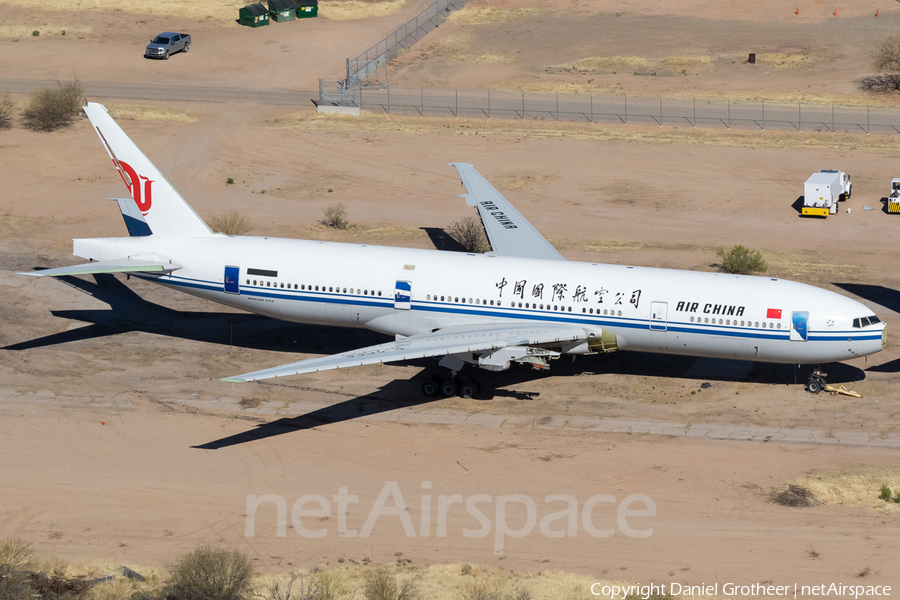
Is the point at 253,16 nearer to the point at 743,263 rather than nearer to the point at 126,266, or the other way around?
the point at 126,266

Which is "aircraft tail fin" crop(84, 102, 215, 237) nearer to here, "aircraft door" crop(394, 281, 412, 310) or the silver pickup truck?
"aircraft door" crop(394, 281, 412, 310)

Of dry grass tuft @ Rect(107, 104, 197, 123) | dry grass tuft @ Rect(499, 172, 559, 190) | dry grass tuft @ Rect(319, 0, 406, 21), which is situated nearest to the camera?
dry grass tuft @ Rect(499, 172, 559, 190)

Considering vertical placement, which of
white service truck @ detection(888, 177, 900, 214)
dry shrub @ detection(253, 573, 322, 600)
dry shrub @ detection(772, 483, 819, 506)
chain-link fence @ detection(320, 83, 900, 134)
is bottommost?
dry shrub @ detection(253, 573, 322, 600)

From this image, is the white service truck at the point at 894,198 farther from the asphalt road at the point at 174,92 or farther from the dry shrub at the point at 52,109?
the dry shrub at the point at 52,109

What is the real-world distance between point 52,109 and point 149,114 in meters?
7.46

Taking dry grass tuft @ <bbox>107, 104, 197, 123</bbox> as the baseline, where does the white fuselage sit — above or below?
below

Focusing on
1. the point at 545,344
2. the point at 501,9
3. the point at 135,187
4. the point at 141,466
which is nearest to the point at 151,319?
the point at 135,187

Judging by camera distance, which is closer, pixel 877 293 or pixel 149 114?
pixel 877 293

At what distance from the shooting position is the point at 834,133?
254 feet

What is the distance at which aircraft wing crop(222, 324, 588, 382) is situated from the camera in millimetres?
37844

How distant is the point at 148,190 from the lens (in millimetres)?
45312

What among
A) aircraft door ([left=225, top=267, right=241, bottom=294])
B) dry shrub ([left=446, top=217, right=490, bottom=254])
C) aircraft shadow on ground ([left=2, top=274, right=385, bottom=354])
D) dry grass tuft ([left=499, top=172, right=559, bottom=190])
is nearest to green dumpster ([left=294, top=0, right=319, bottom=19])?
dry grass tuft ([left=499, top=172, right=559, bottom=190])

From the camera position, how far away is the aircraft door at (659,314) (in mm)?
40656

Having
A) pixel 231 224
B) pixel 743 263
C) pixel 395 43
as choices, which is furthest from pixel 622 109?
pixel 231 224
